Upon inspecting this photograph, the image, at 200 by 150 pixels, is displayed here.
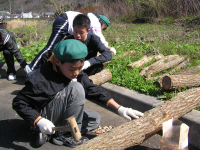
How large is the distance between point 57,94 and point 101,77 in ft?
5.59

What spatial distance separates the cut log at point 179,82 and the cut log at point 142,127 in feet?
1.17

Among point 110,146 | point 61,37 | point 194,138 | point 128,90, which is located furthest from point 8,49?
point 194,138

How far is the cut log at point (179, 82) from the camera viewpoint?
9.34 feet

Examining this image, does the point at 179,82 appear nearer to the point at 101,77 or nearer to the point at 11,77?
the point at 101,77

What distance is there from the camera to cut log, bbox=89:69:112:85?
3.61 metres

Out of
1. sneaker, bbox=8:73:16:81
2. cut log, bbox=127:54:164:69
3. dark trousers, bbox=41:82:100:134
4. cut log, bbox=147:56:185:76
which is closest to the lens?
A: dark trousers, bbox=41:82:100:134

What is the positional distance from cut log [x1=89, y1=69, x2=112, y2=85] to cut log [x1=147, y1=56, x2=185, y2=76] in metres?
0.78

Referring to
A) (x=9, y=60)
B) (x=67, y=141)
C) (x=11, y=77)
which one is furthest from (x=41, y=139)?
(x=9, y=60)

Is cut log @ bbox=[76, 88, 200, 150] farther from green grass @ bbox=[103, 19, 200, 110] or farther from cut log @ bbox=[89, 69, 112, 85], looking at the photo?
cut log @ bbox=[89, 69, 112, 85]

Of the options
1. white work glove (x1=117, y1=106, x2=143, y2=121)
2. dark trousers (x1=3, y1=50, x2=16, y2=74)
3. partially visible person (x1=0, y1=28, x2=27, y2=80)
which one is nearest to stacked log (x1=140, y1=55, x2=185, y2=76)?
white work glove (x1=117, y1=106, x2=143, y2=121)

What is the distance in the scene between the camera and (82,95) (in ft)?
6.80

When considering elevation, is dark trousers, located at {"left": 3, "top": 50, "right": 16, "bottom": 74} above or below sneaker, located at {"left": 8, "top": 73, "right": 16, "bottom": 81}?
above

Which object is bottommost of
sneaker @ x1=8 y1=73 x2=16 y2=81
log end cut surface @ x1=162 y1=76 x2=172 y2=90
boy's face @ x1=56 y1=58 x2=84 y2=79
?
sneaker @ x1=8 y1=73 x2=16 y2=81

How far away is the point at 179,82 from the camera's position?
2.90 meters
